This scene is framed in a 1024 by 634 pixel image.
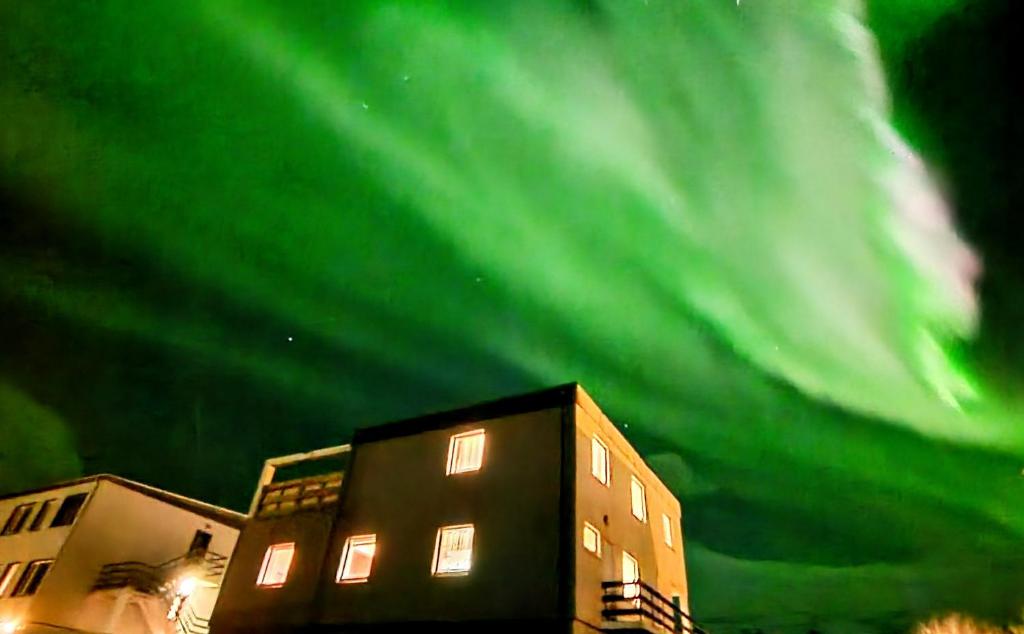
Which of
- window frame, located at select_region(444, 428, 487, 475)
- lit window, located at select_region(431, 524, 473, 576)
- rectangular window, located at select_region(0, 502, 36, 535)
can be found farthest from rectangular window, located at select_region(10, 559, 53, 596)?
lit window, located at select_region(431, 524, 473, 576)

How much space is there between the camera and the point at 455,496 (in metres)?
18.9

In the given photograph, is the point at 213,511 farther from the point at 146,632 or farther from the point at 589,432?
the point at 589,432

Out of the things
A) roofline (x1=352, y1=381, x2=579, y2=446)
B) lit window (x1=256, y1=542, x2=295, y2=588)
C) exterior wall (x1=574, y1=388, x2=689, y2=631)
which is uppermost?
roofline (x1=352, y1=381, x2=579, y2=446)

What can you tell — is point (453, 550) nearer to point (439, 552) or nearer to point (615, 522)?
point (439, 552)

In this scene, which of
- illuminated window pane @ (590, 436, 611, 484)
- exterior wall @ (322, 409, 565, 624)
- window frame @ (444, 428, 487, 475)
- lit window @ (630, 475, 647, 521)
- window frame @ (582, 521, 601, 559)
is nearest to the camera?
exterior wall @ (322, 409, 565, 624)

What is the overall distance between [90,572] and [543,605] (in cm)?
2727

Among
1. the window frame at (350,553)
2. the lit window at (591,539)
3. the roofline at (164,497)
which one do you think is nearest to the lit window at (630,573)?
the lit window at (591,539)

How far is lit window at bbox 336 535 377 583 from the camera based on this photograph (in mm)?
19139

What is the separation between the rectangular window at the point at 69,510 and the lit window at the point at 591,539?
28.6 m

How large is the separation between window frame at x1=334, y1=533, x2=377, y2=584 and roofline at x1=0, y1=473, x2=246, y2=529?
45.6 feet

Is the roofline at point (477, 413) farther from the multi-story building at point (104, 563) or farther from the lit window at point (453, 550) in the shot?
the multi-story building at point (104, 563)

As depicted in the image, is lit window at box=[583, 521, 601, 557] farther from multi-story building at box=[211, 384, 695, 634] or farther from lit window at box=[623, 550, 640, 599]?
lit window at box=[623, 550, 640, 599]

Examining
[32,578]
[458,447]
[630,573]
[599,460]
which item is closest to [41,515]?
[32,578]

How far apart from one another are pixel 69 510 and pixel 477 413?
2605 cm
